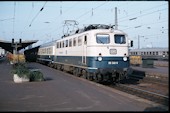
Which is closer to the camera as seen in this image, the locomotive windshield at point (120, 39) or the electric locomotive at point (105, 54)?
the electric locomotive at point (105, 54)

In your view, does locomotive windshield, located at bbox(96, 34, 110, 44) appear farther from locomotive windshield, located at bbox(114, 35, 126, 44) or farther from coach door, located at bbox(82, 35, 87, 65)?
coach door, located at bbox(82, 35, 87, 65)

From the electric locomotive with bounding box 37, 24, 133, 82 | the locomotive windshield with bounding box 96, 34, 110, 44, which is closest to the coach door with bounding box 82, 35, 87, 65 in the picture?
the electric locomotive with bounding box 37, 24, 133, 82

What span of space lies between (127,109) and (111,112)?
2.42ft

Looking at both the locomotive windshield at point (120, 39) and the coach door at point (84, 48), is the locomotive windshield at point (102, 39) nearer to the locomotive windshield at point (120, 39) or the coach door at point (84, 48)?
the locomotive windshield at point (120, 39)

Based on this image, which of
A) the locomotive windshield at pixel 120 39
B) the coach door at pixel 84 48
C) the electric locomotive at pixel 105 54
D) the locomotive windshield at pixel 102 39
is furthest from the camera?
the coach door at pixel 84 48

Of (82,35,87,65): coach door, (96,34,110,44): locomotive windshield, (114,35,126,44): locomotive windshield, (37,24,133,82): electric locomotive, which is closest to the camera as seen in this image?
(37,24,133,82): electric locomotive

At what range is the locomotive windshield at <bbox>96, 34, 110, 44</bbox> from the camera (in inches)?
717

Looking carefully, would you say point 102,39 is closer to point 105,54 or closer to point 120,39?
point 105,54

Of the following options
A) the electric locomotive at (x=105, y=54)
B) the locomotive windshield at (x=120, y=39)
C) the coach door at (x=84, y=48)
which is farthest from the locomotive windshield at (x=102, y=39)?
the coach door at (x=84, y=48)

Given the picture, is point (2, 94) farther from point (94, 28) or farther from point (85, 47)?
point (94, 28)

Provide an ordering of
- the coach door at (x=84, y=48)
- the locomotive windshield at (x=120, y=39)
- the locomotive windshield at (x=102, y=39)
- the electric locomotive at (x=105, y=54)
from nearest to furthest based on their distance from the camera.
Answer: the electric locomotive at (x=105, y=54) < the locomotive windshield at (x=102, y=39) < the locomotive windshield at (x=120, y=39) < the coach door at (x=84, y=48)

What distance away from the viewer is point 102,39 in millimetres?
18359

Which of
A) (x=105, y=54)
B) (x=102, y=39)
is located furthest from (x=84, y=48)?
(x=105, y=54)

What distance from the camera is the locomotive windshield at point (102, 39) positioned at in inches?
717
